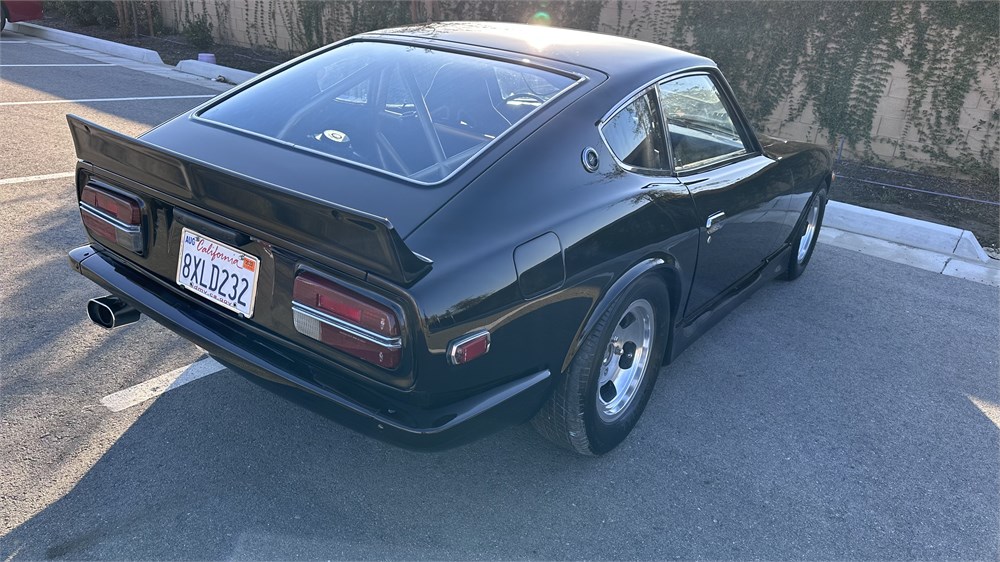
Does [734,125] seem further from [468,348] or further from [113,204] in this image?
[113,204]

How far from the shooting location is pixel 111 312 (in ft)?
8.45

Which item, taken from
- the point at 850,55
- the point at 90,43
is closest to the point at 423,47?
the point at 850,55

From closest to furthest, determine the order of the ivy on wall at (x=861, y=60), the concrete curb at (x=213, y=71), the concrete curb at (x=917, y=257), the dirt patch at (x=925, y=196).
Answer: the concrete curb at (x=917, y=257) → the dirt patch at (x=925, y=196) → the ivy on wall at (x=861, y=60) → the concrete curb at (x=213, y=71)

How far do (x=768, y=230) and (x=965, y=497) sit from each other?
1.53 m

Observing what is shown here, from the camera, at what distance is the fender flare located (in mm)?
2400

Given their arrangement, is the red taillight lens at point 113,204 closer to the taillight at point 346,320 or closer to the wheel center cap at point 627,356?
the taillight at point 346,320

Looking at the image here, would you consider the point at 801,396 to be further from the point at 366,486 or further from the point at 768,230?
the point at 366,486

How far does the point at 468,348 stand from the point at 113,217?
1.47m

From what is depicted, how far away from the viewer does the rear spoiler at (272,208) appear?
6.13 feet

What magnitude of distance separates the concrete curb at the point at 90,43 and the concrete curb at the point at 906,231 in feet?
35.3

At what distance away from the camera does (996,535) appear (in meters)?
2.56

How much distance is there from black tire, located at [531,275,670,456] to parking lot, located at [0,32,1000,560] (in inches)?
6.0

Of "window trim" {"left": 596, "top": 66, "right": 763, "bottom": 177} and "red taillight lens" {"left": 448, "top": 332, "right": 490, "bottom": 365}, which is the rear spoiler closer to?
"red taillight lens" {"left": 448, "top": 332, "right": 490, "bottom": 365}

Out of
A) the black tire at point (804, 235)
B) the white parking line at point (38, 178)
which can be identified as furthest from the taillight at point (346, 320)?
the white parking line at point (38, 178)
